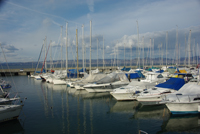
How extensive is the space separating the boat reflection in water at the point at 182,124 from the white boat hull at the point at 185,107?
0.57 metres

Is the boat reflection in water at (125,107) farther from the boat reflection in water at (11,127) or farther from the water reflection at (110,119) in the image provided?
the boat reflection in water at (11,127)

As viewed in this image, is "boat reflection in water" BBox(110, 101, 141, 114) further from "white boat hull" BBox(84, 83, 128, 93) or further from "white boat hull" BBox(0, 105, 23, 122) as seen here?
"white boat hull" BBox(0, 105, 23, 122)

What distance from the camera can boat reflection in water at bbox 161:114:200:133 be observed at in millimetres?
15391

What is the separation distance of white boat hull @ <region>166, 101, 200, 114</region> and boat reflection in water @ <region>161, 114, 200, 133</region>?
0.57 metres

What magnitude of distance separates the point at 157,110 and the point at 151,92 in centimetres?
256

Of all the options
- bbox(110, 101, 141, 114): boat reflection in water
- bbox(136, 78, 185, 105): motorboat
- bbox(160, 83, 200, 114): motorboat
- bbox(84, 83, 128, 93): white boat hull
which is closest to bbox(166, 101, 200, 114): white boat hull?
bbox(160, 83, 200, 114): motorboat

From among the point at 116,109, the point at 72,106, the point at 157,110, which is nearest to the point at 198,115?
the point at 157,110

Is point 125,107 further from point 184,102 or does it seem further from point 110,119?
point 184,102

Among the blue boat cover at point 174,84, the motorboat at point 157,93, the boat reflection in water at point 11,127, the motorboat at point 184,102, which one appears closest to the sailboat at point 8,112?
the boat reflection in water at point 11,127

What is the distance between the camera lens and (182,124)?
16.4 m

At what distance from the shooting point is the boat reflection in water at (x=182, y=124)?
1539 centimetres

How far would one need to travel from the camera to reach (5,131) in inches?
604

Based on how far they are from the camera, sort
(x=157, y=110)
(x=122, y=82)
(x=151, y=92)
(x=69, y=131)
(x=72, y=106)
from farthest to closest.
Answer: (x=122, y=82), (x=72, y=106), (x=151, y=92), (x=157, y=110), (x=69, y=131)

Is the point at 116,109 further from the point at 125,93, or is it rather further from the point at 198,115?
the point at 198,115
